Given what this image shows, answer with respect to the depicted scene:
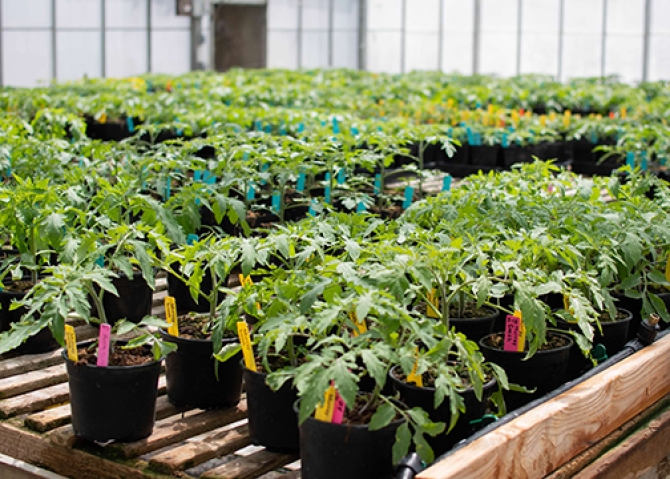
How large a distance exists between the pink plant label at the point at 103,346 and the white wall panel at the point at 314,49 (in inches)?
607

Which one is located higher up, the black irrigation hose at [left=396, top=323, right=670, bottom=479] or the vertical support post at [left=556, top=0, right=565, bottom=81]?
the vertical support post at [left=556, top=0, right=565, bottom=81]

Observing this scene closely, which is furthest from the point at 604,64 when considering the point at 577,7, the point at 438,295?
the point at 438,295

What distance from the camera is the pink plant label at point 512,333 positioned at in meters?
2.61

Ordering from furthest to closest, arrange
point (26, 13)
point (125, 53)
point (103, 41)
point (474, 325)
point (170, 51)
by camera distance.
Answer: point (170, 51)
point (125, 53)
point (103, 41)
point (26, 13)
point (474, 325)

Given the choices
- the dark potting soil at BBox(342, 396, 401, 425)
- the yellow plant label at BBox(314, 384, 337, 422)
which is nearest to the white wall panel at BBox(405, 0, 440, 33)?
the dark potting soil at BBox(342, 396, 401, 425)

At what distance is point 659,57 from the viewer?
16.7 metres

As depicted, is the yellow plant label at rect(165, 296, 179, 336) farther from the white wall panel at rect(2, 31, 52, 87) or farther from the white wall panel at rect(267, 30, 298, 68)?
the white wall panel at rect(267, 30, 298, 68)

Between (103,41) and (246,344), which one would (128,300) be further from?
(103,41)

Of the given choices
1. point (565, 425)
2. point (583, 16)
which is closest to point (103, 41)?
point (583, 16)

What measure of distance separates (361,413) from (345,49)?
54.2 feet

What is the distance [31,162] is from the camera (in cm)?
412

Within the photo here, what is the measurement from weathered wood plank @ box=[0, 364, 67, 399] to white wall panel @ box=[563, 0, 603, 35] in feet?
51.4

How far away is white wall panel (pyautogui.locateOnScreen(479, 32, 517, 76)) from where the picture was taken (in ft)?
58.9

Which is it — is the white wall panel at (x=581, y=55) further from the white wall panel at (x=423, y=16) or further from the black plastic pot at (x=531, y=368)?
the black plastic pot at (x=531, y=368)
